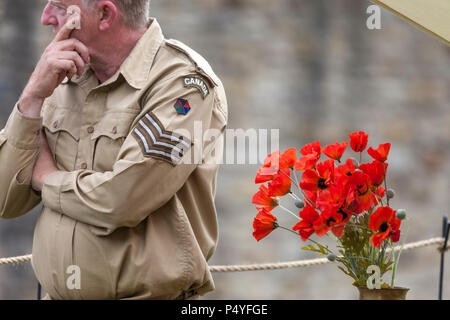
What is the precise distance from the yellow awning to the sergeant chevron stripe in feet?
2.83

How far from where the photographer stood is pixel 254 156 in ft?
21.6

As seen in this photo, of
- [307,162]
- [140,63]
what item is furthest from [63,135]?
[307,162]

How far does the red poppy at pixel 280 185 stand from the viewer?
6.95 feet

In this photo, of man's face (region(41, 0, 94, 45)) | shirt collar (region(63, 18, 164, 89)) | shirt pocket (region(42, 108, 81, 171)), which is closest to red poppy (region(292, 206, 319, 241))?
shirt collar (region(63, 18, 164, 89))

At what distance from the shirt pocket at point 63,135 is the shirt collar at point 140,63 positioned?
0.13 m

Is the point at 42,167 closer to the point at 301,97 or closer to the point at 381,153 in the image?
the point at 381,153

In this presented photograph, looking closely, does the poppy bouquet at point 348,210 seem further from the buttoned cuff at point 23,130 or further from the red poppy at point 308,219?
the buttoned cuff at point 23,130

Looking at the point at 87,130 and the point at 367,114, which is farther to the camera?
the point at 367,114

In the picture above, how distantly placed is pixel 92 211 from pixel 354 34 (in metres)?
4.71

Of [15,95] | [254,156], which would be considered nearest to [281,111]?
[254,156]

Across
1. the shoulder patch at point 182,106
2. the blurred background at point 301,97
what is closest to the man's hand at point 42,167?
the shoulder patch at point 182,106

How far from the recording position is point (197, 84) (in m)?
2.45

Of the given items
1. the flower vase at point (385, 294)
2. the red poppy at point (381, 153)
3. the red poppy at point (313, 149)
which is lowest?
the flower vase at point (385, 294)
